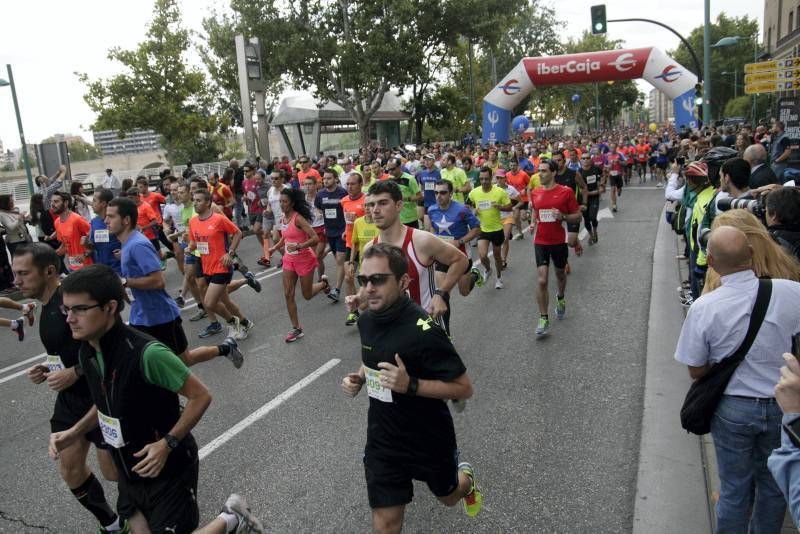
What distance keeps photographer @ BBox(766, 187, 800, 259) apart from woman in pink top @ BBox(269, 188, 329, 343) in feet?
16.4

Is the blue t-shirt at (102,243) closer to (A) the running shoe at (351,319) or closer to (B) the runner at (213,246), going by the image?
(B) the runner at (213,246)

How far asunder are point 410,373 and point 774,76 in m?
14.9

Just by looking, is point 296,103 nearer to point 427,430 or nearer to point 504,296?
point 504,296

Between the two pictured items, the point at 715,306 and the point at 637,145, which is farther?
the point at 637,145

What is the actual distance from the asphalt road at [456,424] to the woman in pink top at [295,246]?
432 mm

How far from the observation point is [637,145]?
83.9ft

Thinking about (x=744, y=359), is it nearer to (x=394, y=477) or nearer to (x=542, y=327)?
(x=394, y=477)

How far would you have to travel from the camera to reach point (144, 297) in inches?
196

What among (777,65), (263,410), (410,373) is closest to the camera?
(410,373)

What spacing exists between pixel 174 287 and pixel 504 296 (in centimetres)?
584

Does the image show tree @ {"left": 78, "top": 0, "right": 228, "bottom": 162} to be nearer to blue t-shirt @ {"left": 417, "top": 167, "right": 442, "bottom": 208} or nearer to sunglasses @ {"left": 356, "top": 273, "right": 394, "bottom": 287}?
blue t-shirt @ {"left": 417, "top": 167, "right": 442, "bottom": 208}

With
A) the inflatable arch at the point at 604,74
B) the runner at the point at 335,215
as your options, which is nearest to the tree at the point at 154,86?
the inflatable arch at the point at 604,74

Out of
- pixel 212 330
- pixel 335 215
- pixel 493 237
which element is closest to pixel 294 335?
pixel 212 330

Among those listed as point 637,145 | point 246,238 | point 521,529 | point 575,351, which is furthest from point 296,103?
point 521,529
